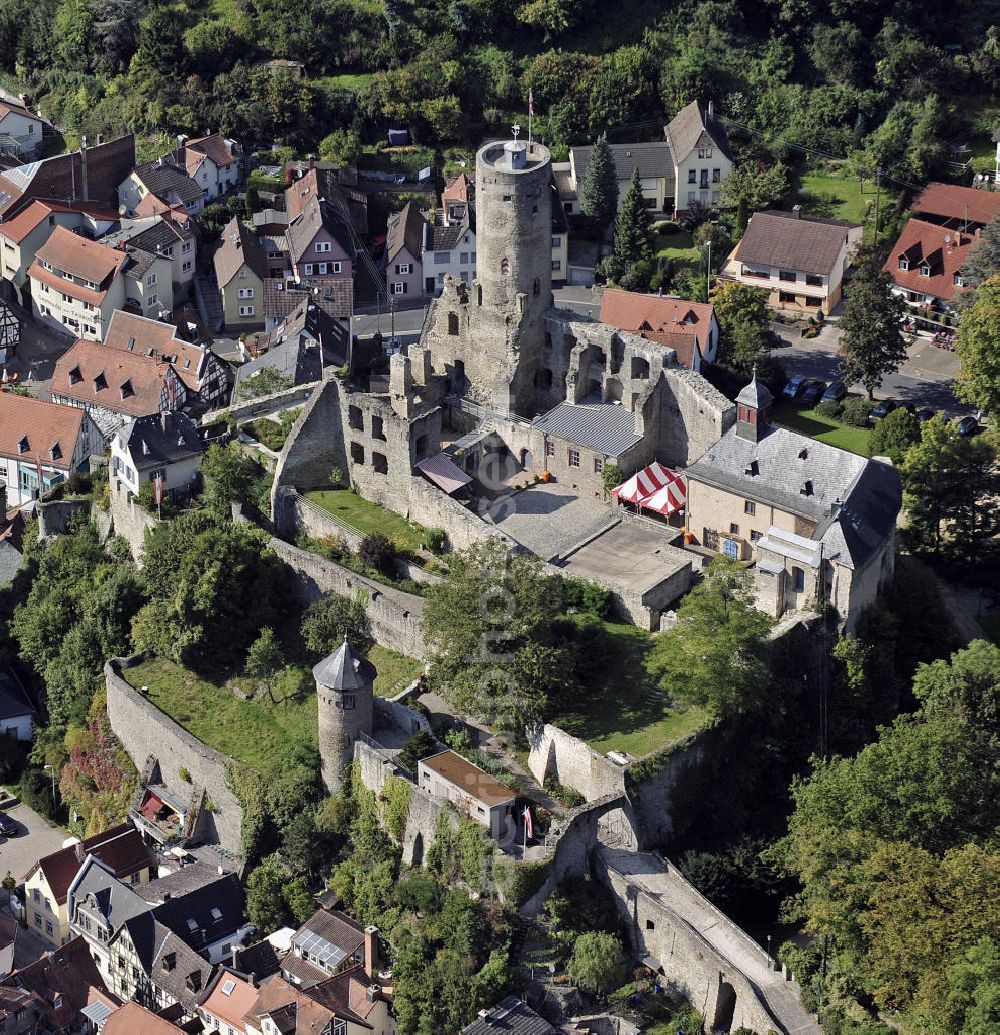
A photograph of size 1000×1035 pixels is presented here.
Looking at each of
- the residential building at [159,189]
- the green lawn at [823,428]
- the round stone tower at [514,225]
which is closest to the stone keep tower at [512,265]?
the round stone tower at [514,225]

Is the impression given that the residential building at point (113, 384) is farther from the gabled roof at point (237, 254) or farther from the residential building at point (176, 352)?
the gabled roof at point (237, 254)

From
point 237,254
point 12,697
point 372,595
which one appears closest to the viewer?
point 372,595

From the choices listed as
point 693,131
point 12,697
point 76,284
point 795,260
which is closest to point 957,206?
point 795,260

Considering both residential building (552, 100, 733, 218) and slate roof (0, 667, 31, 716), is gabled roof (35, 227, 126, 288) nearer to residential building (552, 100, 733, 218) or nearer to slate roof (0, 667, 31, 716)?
residential building (552, 100, 733, 218)

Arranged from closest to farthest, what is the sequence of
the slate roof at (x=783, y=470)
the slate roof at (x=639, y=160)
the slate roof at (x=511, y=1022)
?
1. the slate roof at (x=511, y=1022)
2. the slate roof at (x=783, y=470)
3. the slate roof at (x=639, y=160)

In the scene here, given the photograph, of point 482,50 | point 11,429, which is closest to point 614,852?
point 11,429

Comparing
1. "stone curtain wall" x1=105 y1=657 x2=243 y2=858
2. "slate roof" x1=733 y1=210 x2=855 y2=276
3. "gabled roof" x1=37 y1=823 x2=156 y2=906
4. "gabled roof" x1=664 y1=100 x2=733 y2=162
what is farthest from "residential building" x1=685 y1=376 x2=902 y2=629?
"gabled roof" x1=664 y1=100 x2=733 y2=162

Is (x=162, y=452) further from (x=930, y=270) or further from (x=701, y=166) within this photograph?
(x=930, y=270)

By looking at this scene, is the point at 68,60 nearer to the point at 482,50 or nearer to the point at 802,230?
the point at 482,50
